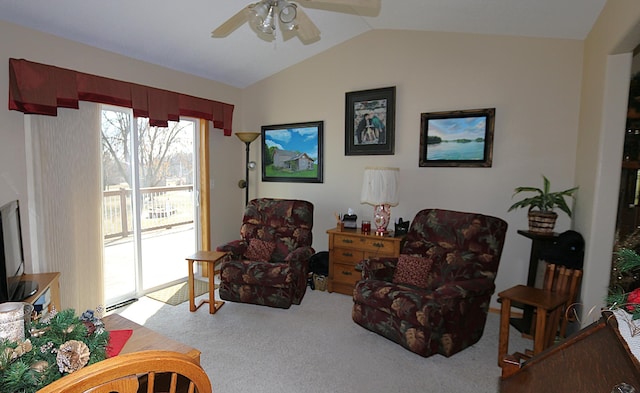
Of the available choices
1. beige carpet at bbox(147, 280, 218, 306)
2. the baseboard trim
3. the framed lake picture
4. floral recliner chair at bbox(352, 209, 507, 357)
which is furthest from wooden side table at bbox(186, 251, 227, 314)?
the baseboard trim

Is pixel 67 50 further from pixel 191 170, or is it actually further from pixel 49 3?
pixel 191 170

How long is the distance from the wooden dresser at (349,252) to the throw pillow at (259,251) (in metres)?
0.69

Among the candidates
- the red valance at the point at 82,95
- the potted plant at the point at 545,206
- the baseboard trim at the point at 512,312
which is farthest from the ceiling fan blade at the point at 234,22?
the baseboard trim at the point at 512,312

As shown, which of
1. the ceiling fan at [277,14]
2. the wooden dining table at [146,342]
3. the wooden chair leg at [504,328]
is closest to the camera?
the wooden dining table at [146,342]

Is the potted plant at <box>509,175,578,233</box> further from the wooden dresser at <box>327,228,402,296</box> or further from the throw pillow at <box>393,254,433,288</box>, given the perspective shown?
the wooden dresser at <box>327,228,402,296</box>

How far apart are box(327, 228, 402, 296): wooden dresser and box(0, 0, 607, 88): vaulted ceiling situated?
206 cm

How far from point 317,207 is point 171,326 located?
83.3 inches

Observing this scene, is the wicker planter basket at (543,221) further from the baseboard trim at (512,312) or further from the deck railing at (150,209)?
the deck railing at (150,209)

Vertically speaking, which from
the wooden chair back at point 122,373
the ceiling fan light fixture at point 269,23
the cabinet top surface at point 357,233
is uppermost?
the ceiling fan light fixture at point 269,23

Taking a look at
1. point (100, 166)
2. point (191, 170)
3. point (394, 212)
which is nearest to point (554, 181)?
point (394, 212)

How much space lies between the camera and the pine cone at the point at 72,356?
0.84 meters

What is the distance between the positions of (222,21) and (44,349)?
2.94 meters

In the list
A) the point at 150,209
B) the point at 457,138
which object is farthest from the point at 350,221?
the point at 150,209

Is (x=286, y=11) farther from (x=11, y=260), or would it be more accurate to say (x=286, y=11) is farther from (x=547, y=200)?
(x=547, y=200)
